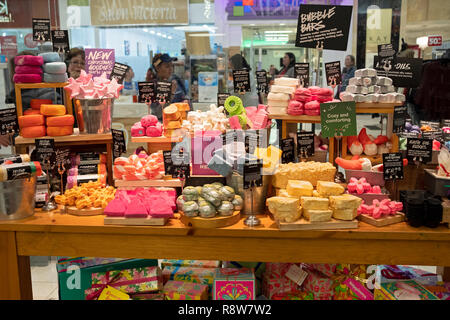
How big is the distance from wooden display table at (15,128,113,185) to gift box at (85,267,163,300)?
26.0 inches

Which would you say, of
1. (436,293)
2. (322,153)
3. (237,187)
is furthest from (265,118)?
(436,293)

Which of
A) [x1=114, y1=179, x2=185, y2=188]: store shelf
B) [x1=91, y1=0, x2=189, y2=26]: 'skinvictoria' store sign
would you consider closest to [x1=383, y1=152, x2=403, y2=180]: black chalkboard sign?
[x1=114, y1=179, x2=185, y2=188]: store shelf

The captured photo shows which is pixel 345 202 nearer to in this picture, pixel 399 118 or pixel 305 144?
pixel 305 144

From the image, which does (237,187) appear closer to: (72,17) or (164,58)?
(164,58)

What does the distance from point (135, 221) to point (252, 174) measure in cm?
63

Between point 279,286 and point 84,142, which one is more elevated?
point 84,142

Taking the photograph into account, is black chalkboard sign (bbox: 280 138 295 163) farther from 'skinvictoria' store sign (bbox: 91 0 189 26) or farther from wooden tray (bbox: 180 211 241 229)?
'skinvictoria' store sign (bbox: 91 0 189 26)

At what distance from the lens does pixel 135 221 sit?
2.27 m

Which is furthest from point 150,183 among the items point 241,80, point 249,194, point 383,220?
point 241,80

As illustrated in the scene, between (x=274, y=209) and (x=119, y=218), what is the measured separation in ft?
2.57

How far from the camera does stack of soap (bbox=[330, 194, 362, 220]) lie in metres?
2.18

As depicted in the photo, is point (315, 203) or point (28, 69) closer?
point (315, 203)

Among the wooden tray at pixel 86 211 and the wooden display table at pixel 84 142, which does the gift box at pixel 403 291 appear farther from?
the wooden display table at pixel 84 142

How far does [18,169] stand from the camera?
2.32 m
